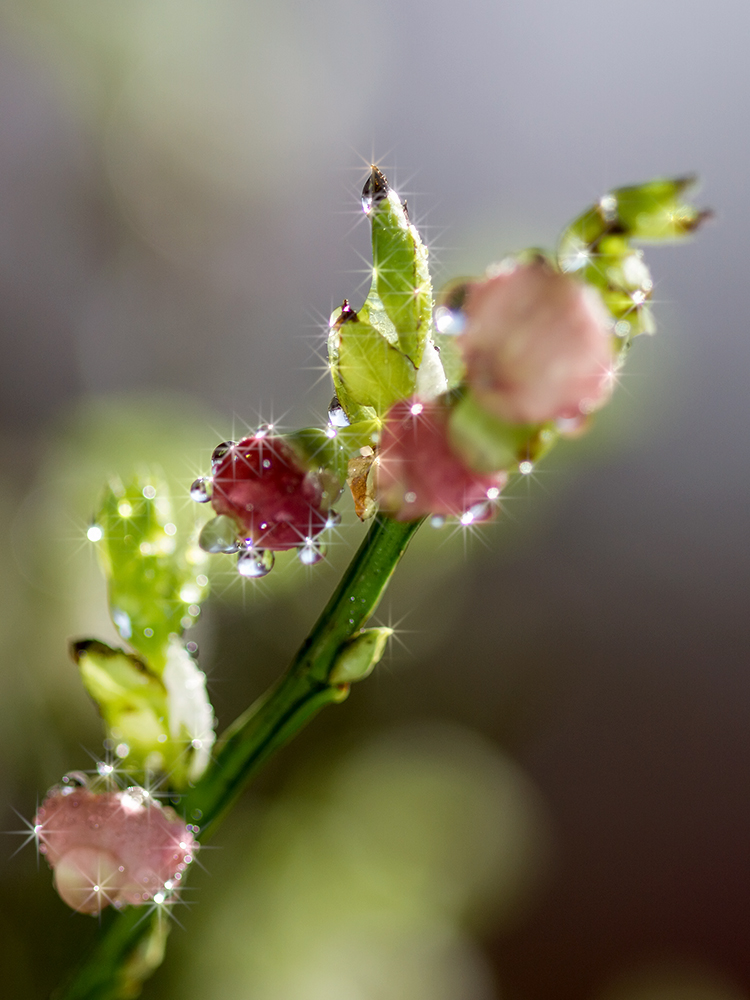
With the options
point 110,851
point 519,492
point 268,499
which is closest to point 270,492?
point 268,499

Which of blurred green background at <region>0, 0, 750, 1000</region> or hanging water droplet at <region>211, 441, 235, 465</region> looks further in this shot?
blurred green background at <region>0, 0, 750, 1000</region>

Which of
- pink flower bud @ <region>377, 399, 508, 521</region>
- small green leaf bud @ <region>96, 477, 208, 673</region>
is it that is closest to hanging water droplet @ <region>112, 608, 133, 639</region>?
small green leaf bud @ <region>96, 477, 208, 673</region>

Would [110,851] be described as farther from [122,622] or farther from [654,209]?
[654,209]

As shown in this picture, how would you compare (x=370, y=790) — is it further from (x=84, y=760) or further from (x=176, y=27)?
(x=176, y=27)

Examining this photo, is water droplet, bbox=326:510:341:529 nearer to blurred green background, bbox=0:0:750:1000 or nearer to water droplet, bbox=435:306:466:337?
water droplet, bbox=435:306:466:337

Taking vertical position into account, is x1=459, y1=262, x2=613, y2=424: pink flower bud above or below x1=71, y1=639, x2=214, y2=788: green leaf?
above

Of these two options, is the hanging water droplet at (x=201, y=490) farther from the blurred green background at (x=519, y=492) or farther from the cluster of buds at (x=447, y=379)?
the blurred green background at (x=519, y=492)
